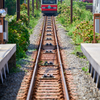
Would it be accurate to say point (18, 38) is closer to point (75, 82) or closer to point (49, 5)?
point (75, 82)

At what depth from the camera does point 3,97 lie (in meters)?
6.64

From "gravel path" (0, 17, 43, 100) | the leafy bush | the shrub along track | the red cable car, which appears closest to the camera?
the shrub along track

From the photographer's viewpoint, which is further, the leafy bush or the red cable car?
the red cable car

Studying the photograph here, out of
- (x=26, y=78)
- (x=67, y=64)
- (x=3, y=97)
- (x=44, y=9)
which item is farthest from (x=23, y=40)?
(x=44, y=9)

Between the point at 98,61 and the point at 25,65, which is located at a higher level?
the point at 98,61

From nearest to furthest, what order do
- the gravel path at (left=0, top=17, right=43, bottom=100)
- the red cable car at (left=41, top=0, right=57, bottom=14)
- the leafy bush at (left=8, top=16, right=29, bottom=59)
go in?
the gravel path at (left=0, top=17, right=43, bottom=100) → the leafy bush at (left=8, top=16, right=29, bottom=59) → the red cable car at (left=41, top=0, right=57, bottom=14)

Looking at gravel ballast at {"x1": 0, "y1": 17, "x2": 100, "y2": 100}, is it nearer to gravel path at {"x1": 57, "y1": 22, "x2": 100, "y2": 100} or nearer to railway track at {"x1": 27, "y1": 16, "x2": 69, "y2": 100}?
gravel path at {"x1": 57, "y1": 22, "x2": 100, "y2": 100}

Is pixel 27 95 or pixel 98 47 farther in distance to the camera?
pixel 98 47

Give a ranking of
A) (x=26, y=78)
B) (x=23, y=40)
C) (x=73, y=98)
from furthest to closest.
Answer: (x=23, y=40), (x=26, y=78), (x=73, y=98)

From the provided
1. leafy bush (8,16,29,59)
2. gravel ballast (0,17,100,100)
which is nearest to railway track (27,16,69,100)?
gravel ballast (0,17,100,100)

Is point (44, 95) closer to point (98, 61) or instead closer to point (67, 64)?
point (98, 61)

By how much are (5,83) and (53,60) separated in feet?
11.8

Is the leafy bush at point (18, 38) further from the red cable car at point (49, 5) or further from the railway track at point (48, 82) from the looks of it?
the red cable car at point (49, 5)

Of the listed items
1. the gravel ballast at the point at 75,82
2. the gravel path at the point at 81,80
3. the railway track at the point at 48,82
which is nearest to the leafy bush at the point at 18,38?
the gravel ballast at the point at 75,82
